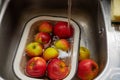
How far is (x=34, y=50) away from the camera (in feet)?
2.97

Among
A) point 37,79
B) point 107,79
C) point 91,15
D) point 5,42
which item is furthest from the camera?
point 91,15

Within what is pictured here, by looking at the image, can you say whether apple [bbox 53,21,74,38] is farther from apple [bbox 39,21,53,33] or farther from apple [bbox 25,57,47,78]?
apple [bbox 25,57,47,78]

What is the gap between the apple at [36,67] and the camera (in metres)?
0.84

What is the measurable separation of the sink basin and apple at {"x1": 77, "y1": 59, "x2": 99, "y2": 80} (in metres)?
0.08

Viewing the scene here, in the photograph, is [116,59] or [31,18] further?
[31,18]

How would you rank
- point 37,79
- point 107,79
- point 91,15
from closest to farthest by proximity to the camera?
point 107,79 < point 37,79 < point 91,15

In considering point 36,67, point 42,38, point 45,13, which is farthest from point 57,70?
point 45,13

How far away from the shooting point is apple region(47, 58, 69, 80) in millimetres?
814

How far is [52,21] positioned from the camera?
39.9 inches

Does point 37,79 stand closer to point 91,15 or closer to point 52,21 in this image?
point 52,21

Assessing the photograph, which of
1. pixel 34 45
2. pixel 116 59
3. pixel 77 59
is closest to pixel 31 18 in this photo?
pixel 34 45

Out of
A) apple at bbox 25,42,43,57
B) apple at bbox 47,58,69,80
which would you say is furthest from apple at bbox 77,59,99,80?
apple at bbox 25,42,43,57

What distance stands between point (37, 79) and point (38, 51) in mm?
121

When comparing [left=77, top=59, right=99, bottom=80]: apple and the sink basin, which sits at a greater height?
the sink basin
